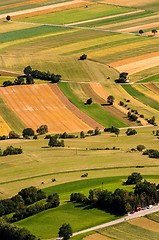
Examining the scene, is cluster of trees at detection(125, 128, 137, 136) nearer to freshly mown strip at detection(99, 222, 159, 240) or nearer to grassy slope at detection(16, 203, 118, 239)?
grassy slope at detection(16, 203, 118, 239)

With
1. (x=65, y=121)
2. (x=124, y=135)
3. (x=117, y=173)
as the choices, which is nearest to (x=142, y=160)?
(x=117, y=173)

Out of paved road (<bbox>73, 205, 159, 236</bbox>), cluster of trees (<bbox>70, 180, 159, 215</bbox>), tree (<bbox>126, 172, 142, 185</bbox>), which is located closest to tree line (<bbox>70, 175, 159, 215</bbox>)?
cluster of trees (<bbox>70, 180, 159, 215</bbox>)

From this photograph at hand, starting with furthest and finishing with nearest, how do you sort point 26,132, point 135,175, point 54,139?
point 26,132, point 54,139, point 135,175

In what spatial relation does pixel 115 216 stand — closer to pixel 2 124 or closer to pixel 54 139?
pixel 54 139

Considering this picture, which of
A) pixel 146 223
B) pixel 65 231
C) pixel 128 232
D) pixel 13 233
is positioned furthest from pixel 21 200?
pixel 128 232

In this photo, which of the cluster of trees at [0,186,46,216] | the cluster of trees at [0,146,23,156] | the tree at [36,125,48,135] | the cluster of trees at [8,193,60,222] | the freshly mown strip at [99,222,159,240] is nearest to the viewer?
the freshly mown strip at [99,222,159,240]

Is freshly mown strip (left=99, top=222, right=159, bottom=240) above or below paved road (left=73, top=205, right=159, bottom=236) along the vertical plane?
below
